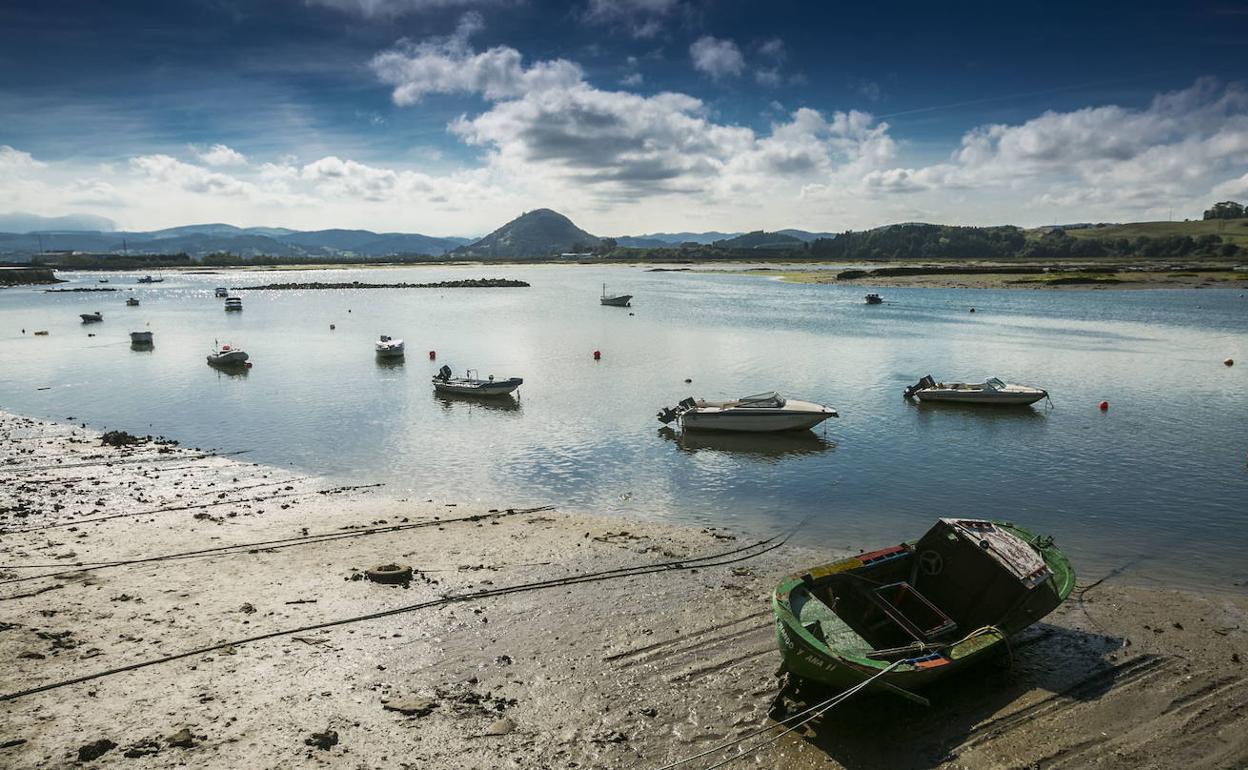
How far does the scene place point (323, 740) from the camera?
33.6 feet

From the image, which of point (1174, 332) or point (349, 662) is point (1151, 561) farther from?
point (1174, 332)

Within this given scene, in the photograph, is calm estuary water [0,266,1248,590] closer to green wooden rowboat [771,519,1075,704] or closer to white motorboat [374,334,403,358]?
white motorboat [374,334,403,358]

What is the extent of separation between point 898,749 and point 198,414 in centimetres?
3628

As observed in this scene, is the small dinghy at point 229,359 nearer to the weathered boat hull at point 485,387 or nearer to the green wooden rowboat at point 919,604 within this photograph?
the weathered boat hull at point 485,387

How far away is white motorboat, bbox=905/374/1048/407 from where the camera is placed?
35906 millimetres

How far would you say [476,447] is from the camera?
95.5 feet

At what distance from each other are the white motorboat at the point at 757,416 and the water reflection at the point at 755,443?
0.29m

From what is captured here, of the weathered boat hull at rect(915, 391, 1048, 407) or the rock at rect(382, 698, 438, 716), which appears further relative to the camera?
the weathered boat hull at rect(915, 391, 1048, 407)

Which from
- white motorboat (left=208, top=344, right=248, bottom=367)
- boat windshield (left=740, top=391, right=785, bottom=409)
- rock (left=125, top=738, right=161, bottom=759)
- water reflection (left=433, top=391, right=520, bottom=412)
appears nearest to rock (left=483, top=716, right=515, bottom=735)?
rock (left=125, top=738, right=161, bottom=759)

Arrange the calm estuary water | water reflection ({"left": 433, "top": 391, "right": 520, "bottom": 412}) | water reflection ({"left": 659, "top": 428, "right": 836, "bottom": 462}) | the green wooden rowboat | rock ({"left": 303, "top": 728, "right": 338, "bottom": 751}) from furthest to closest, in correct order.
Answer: water reflection ({"left": 433, "top": 391, "right": 520, "bottom": 412}) → water reflection ({"left": 659, "top": 428, "right": 836, "bottom": 462}) → the calm estuary water → the green wooden rowboat → rock ({"left": 303, "top": 728, "right": 338, "bottom": 751})

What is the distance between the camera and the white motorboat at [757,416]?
3039 cm

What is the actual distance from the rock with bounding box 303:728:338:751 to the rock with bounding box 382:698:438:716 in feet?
3.14

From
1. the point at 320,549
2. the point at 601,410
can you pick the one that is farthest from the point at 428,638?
the point at 601,410

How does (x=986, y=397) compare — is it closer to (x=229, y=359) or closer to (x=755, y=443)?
(x=755, y=443)
